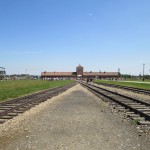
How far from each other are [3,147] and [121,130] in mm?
4125

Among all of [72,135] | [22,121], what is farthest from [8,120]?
[72,135]

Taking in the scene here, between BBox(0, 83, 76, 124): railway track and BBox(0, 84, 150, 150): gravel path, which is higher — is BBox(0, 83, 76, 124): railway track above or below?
above

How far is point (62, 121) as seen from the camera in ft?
40.5

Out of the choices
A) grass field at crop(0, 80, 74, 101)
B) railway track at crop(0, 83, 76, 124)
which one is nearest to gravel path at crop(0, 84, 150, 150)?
railway track at crop(0, 83, 76, 124)

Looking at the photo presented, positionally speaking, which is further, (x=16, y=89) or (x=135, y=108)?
(x=16, y=89)

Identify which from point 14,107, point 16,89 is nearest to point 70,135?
point 14,107

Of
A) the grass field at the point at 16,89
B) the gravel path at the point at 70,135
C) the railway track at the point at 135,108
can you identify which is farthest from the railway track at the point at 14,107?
the railway track at the point at 135,108

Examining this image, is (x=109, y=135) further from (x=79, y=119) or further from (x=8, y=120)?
(x=8, y=120)

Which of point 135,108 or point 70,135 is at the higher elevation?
point 135,108

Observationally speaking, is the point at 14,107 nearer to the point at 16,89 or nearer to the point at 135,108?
the point at 135,108

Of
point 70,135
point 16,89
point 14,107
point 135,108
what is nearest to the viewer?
point 70,135

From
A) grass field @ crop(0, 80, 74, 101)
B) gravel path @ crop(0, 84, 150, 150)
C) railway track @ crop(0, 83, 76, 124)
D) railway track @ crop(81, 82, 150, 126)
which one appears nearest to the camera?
gravel path @ crop(0, 84, 150, 150)

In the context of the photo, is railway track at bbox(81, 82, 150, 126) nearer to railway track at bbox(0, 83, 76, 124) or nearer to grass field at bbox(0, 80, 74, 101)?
railway track at bbox(0, 83, 76, 124)

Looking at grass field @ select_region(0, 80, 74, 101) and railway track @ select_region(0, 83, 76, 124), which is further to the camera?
grass field @ select_region(0, 80, 74, 101)
